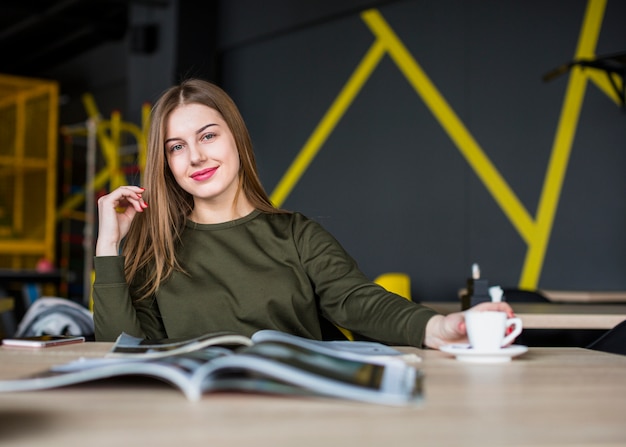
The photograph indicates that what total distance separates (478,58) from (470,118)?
1.28 ft

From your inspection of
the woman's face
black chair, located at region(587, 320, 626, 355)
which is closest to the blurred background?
black chair, located at region(587, 320, 626, 355)

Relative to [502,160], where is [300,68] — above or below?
above

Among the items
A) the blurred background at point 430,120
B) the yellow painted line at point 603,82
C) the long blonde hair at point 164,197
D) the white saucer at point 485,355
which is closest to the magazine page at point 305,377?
the white saucer at point 485,355

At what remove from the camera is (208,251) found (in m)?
1.80

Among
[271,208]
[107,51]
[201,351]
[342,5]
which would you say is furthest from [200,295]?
[107,51]

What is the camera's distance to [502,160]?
195 inches

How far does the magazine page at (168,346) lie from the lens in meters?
1.00

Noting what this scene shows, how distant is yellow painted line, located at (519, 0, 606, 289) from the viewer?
464cm

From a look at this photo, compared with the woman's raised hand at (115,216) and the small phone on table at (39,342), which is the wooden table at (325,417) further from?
the woman's raised hand at (115,216)

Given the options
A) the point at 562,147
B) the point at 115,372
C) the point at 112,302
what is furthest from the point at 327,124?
the point at 115,372

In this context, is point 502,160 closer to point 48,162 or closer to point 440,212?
point 440,212

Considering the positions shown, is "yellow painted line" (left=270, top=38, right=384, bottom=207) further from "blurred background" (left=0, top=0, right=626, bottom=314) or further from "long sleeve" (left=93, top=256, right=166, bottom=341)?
"long sleeve" (left=93, top=256, right=166, bottom=341)

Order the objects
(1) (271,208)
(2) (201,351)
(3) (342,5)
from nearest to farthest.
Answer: (2) (201,351) < (1) (271,208) < (3) (342,5)

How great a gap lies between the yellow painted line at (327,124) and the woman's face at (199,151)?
399 centimetres
